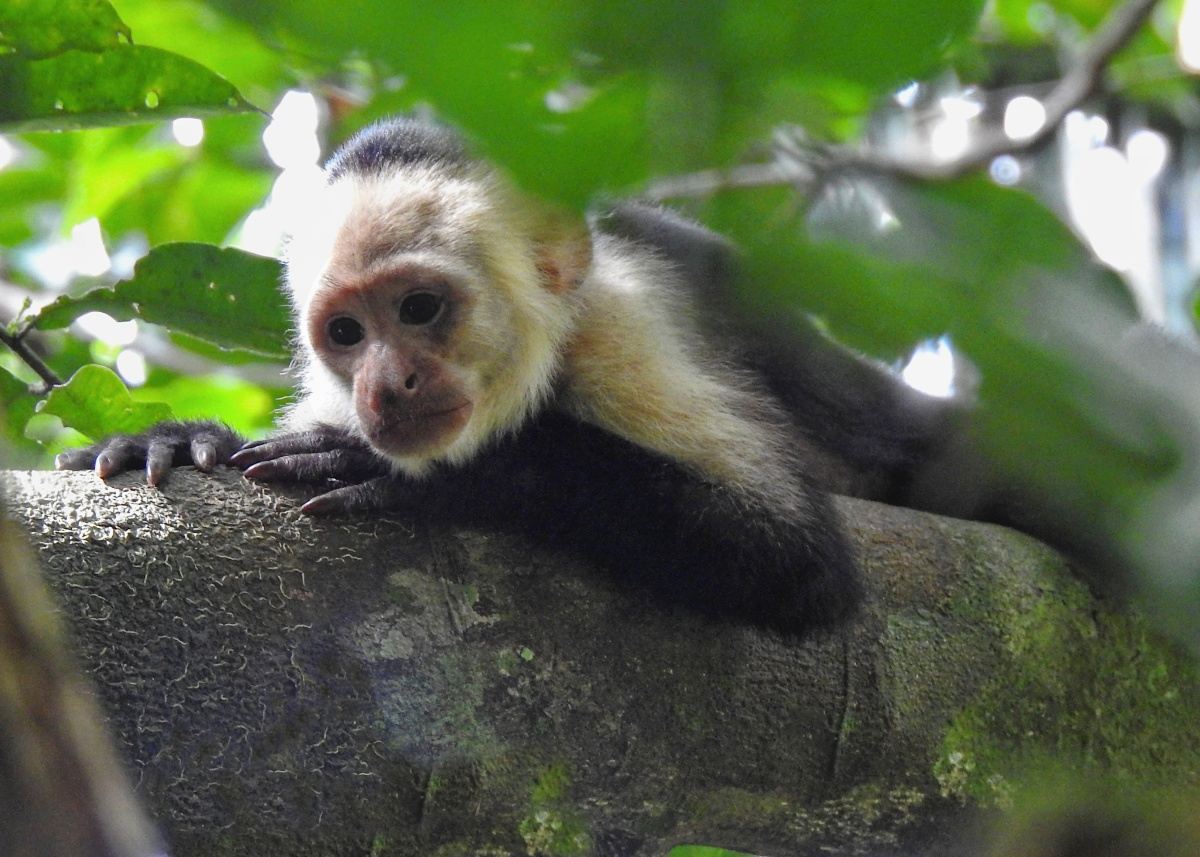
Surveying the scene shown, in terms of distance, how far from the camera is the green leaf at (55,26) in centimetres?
241

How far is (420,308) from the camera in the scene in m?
3.22

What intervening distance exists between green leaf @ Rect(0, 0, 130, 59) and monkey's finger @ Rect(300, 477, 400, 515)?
0.98m

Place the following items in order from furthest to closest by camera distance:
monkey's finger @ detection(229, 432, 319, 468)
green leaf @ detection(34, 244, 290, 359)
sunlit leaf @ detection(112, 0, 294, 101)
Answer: green leaf @ detection(34, 244, 290, 359), monkey's finger @ detection(229, 432, 319, 468), sunlit leaf @ detection(112, 0, 294, 101)

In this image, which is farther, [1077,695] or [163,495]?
[1077,695]

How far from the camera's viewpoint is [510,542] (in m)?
2.51

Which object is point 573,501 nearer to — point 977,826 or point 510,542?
point 510,542

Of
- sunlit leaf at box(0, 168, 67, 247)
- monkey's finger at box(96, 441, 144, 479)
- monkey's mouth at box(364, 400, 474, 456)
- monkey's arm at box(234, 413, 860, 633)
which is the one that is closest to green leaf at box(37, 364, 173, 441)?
monkey's finger at box(96, 441, 144, 479)

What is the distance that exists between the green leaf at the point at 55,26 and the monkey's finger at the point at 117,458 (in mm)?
785

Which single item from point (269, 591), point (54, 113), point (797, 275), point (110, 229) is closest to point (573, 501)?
point (269, 591)

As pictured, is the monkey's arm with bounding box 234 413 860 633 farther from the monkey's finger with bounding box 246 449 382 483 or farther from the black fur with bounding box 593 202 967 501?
the black fur with bounding box 593 202 967 501

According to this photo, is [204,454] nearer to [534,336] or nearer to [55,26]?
[55,26]

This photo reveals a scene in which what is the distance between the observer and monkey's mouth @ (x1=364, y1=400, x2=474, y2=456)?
2.89 m

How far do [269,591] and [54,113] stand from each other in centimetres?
116

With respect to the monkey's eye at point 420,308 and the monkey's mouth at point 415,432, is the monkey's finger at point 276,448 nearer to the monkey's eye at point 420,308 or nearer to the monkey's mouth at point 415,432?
the monkey's mouth at point 415,432
